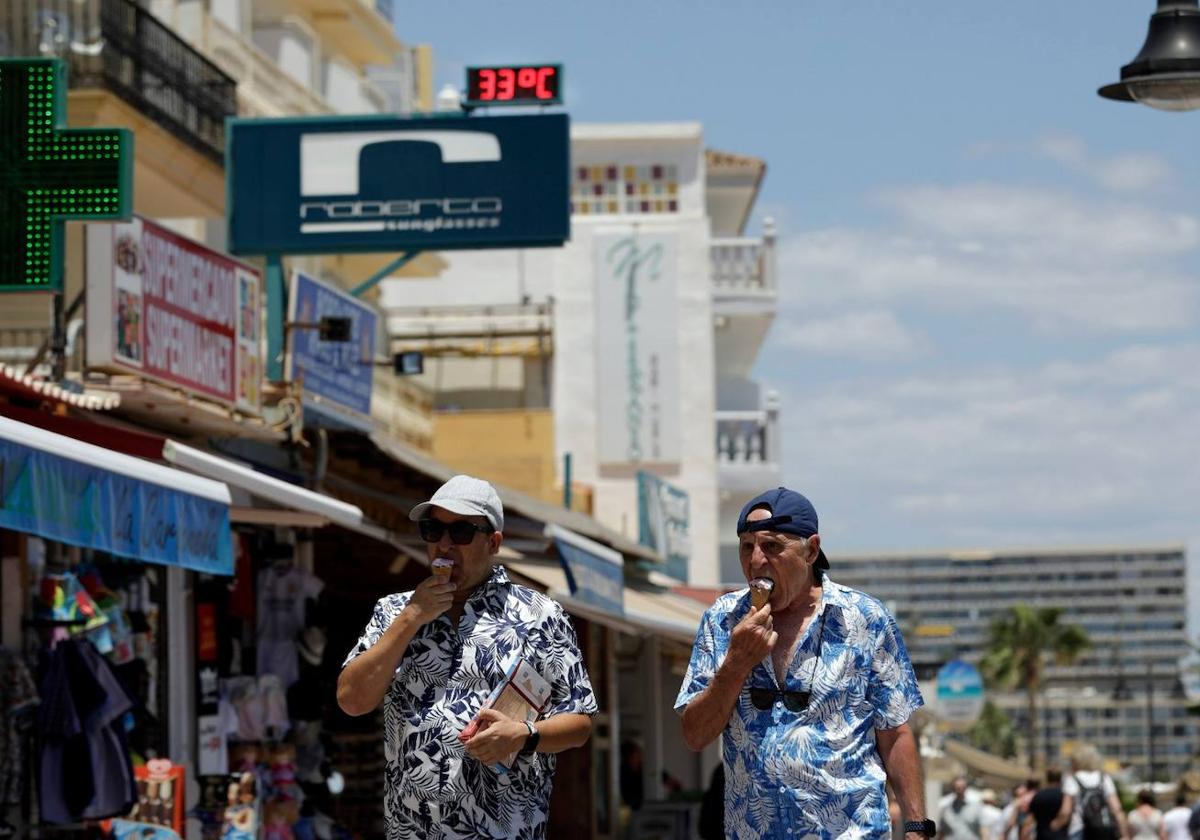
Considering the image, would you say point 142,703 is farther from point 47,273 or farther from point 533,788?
point 533,788

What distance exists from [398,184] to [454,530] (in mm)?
13775

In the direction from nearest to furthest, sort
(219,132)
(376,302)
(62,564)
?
(62,564), (219,132), (376,302)

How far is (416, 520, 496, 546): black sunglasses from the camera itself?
642 centimetres

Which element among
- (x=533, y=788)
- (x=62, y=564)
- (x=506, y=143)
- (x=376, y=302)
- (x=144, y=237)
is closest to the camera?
(x=533, y=788)

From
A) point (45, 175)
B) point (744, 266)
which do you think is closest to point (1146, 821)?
point (45, 175)

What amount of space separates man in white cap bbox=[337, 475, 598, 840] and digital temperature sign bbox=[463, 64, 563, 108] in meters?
13.9

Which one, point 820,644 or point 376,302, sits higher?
point 376,302

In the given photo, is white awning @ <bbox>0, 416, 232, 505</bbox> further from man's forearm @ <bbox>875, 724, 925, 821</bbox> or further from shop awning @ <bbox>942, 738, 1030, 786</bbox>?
shop awning @ <bbox>942, 738, 1030, 786</bbox>

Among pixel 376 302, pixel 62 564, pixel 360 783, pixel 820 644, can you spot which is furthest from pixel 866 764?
pixel 376 302

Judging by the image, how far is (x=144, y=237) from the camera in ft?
44.7

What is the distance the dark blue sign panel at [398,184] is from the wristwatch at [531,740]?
13.4 m

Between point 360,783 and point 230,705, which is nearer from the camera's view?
point 230,705

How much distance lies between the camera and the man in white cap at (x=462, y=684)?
627 centimetres

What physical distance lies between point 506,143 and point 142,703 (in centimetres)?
817
